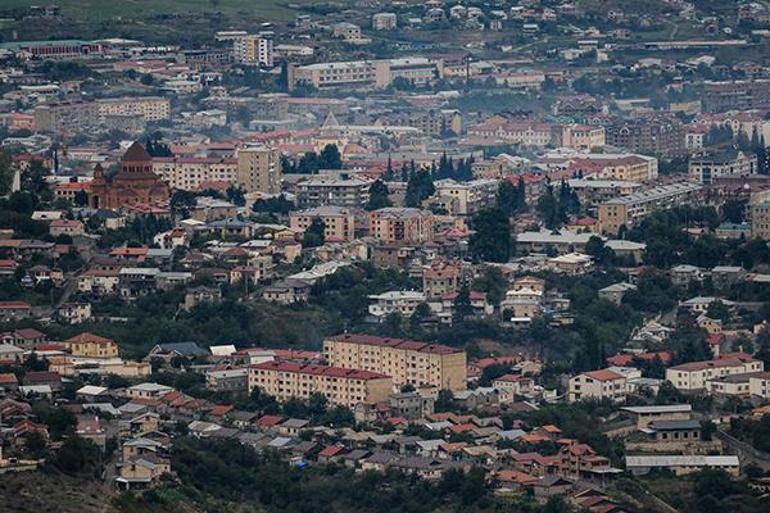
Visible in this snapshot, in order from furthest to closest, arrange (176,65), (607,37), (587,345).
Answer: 1. (607,37)
2. (176,65)
3. (587,345)

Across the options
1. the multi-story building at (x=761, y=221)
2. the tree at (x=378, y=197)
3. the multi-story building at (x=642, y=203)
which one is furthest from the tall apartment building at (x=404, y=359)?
the multi-story building at (x=642, y=203)

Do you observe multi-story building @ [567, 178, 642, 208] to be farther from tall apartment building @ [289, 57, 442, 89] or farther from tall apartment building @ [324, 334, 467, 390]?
tall apartment building @ [289, 57, 442, 89]

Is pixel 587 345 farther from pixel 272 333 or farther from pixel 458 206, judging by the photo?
pixel 458 206

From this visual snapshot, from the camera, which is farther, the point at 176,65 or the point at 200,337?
the point at 176,65

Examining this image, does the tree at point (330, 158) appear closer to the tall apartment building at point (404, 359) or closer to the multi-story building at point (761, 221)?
the multi-story building at point (761, 221)

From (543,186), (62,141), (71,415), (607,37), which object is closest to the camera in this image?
(71,415)

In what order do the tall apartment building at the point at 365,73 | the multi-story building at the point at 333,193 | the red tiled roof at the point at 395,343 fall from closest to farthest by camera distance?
the red tiled roof at the point at 395,343
the multi-story building at the point at 333,193
the tall apartment building at the point at 365,73

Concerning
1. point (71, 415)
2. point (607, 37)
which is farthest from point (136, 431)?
point (607, 37)

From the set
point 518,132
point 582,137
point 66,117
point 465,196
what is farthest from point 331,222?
point 518,132
